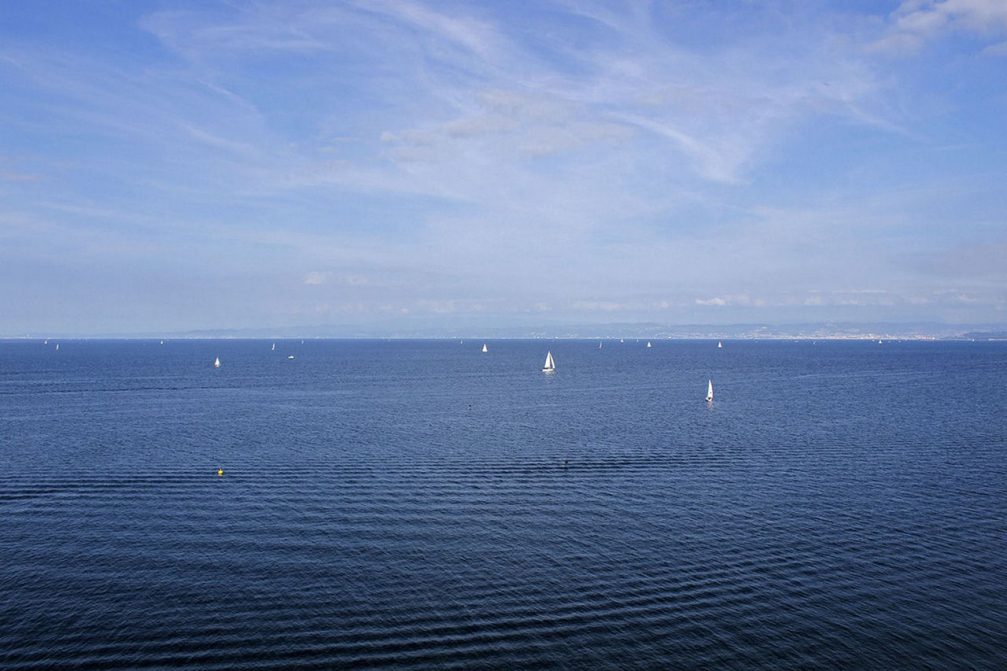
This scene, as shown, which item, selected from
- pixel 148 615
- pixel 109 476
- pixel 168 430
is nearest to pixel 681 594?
pixel 148 615

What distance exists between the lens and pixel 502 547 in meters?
50.4

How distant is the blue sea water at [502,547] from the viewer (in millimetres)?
36219

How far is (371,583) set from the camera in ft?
143

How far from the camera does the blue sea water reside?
119ft

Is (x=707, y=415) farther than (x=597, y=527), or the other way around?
(x=707, y=415)

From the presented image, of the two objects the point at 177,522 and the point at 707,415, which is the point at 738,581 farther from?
the point at 707,415

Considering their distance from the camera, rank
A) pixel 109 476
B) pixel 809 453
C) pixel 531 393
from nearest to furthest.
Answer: pixel 109 476 → pixel 809 453 → pixel 531 393

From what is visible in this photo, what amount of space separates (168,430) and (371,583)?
66.6 metres

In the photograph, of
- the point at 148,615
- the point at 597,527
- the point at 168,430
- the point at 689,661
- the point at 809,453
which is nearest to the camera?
the point at 689,661

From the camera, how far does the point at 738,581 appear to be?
1725 inches

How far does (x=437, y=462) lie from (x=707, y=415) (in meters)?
56.8

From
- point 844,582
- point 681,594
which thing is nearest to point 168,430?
point 681,594

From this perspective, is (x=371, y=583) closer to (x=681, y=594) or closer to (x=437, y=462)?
(x=681, y=594)

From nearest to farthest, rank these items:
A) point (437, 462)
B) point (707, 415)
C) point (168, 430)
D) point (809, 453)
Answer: point (437, 462), point (809, 453), point (168, 430), point (707, 415)
